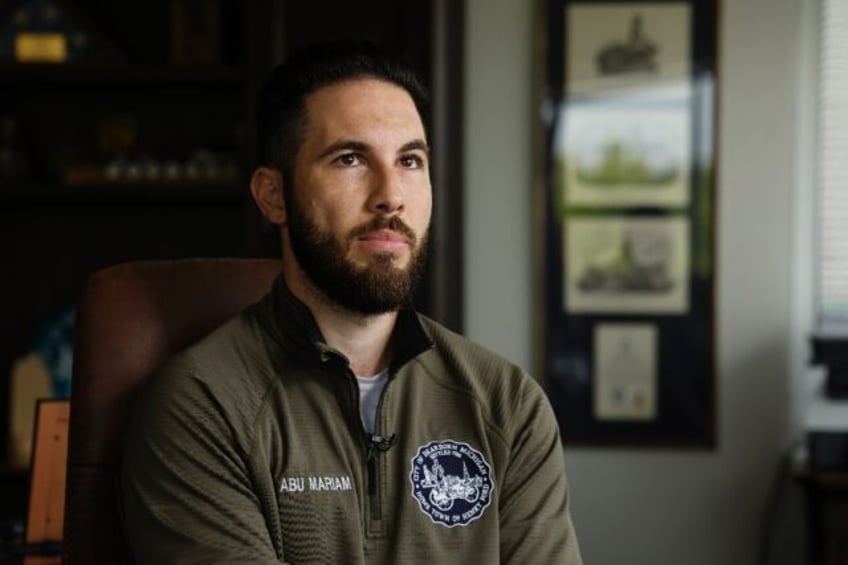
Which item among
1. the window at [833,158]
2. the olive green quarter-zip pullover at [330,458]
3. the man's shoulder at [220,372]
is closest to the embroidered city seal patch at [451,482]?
the olive green quarter-zip pullover at [330,458]

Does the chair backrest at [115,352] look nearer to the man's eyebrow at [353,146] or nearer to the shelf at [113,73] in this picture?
the man's eyebrow at [353,146]

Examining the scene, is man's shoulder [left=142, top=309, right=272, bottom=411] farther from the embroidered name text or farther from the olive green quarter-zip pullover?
the embroidered name text

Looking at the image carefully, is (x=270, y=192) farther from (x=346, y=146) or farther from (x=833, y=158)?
(x=833, y=158)

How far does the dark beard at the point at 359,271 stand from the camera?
162cm

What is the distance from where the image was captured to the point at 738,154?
10.9 feet

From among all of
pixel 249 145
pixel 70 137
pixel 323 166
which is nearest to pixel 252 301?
pixel 323 166

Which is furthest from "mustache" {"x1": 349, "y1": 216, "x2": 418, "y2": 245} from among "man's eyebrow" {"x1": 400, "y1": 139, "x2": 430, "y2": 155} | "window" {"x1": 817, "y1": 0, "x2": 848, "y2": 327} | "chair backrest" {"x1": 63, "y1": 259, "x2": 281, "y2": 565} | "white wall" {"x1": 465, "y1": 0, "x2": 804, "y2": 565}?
"window" {"x1": 817, "y1": 0, "x2": 848, "y2": 327}

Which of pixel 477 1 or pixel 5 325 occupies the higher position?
pixel 477 1

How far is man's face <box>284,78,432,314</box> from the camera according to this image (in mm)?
1617

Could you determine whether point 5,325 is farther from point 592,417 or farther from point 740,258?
point 740,258

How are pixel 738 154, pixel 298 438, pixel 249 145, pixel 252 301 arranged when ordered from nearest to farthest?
pixel 298 438
pixel 252 301
pixel 249 145
pixel 738 154

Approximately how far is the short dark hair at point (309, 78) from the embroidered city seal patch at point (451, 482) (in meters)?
0.42

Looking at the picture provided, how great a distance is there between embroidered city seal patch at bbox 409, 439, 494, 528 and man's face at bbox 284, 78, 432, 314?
0.20 m

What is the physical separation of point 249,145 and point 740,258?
132 cm
